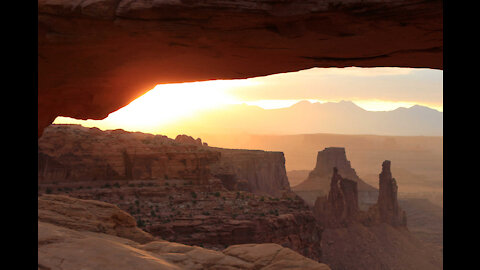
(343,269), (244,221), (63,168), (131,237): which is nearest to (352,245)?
(343,269)

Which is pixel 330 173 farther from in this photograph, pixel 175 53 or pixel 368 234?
pixel 175 53

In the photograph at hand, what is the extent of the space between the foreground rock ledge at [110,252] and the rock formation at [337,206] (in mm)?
40714

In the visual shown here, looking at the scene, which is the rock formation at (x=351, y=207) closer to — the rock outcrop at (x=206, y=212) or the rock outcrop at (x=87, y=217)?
Answer: the rock outcrop at (x=206, y=212)

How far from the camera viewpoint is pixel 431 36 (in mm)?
6781

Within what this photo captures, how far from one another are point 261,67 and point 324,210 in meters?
43.6

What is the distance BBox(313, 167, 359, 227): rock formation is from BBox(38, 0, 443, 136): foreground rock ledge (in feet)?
141

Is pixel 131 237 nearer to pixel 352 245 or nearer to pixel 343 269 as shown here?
pixel 343 269

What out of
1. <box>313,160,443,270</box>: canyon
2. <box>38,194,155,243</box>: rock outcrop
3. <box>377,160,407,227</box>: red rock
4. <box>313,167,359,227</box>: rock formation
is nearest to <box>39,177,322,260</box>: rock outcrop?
<box>313,160,443,270</box>: canyon

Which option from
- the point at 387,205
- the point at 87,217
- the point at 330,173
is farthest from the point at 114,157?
the point at 330,173

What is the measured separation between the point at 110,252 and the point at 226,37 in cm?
384

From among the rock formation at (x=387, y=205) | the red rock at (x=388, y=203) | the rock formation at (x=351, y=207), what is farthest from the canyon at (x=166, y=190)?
the red rock at (x=388, y=203)

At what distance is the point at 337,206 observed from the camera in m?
50.0
